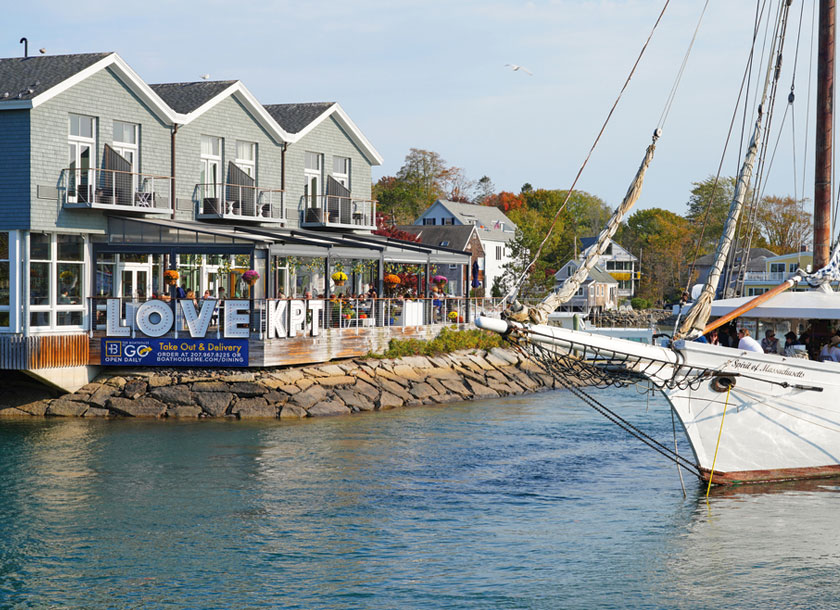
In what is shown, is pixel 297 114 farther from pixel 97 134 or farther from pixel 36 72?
pixel 36 72

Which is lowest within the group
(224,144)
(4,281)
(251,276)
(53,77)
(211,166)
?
(4,281)

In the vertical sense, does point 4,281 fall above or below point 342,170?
below

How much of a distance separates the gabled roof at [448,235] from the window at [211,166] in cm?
5280

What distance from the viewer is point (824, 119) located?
83.3 feet

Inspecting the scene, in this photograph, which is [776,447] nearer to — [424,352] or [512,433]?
[512,433]

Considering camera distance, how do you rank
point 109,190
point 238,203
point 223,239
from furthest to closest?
point 238,203 → point 223,239 → point 109,190

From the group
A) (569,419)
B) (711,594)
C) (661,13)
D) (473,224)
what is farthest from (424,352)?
(473,224)

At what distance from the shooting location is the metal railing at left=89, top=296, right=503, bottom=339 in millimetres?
29219

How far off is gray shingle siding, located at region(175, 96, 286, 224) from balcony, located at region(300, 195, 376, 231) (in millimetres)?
1914

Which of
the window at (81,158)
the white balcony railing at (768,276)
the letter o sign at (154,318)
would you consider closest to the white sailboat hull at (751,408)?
the letter o sign at (154,318)

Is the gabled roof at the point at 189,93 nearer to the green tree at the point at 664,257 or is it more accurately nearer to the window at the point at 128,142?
the window at the point at 128,142

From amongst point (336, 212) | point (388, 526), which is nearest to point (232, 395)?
point (388, 526)

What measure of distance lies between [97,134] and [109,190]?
1.94 meters

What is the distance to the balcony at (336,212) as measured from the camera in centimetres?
4084
